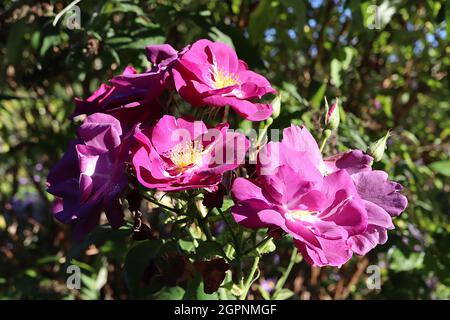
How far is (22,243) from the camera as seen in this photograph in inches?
79.7

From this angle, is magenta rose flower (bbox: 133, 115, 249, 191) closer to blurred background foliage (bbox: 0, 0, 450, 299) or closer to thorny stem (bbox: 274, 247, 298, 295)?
blurred background foliage (bbox: 0, 0, 450, 299)

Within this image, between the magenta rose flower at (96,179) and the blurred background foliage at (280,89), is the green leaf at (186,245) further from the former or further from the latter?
the magenta rose flower at (96,179)

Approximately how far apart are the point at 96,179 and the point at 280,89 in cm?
63

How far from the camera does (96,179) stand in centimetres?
73

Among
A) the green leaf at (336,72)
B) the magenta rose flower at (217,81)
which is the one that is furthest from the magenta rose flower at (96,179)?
the green leaf at (336,72)

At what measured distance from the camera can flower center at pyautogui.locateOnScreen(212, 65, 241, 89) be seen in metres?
0.80

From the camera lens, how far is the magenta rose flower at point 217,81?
749 millimetres

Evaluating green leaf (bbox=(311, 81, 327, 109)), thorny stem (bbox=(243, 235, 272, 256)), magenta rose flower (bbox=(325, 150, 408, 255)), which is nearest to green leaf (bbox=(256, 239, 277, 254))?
thorny stem (bbox=(243, 235, 272, 256))

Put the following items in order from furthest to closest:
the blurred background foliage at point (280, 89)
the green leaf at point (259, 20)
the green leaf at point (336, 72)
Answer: the green leaf at point (336, 72) < the green leaf at point (259, 20) < the blurred background foliage at point (280, 89)

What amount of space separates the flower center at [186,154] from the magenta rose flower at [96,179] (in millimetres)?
69

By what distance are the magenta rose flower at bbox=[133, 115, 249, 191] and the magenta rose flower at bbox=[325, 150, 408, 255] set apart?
0.48 feet

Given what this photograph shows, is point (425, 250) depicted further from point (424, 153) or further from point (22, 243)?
point (22, 243)
